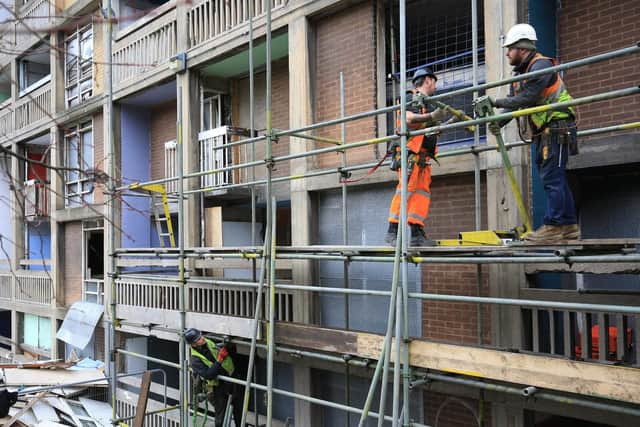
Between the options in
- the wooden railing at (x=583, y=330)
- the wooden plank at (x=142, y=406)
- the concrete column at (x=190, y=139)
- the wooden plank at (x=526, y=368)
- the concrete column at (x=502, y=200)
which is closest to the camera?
the wooden plank at (x=526, y=368)

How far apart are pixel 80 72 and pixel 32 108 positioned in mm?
3170

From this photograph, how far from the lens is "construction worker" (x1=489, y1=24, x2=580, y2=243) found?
5.00 m

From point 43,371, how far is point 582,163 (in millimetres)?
12472

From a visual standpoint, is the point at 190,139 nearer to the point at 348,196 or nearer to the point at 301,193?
the point at 301,193

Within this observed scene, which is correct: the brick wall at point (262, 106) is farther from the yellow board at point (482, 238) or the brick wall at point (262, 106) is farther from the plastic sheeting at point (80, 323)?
the plastic sheeting at point (80, 323)

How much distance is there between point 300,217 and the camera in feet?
29.8

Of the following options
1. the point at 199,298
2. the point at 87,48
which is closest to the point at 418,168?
the point at 199,298

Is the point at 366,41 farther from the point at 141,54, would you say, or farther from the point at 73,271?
the point at 73,271

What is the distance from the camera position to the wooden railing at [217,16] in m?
10.1

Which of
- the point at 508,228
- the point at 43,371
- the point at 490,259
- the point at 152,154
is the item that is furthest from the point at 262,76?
the point at 43,371

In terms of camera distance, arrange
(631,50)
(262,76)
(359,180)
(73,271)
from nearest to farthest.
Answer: (631,50) < (359,180) < (262,76) < (73,271)

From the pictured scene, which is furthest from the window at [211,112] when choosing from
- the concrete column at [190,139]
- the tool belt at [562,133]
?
the tool belt at [562,133]

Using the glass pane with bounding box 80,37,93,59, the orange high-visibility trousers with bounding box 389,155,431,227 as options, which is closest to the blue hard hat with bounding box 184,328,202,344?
the orange high-visibility trousers with bounding box 389,155,431,227

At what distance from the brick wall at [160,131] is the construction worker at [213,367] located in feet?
21.2
